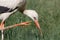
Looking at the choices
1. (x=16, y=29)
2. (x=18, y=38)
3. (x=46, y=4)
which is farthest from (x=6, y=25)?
(x=46, y=4)

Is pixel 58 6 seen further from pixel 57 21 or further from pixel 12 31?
pixel 12 31

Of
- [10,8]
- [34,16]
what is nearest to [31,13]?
[34,16]

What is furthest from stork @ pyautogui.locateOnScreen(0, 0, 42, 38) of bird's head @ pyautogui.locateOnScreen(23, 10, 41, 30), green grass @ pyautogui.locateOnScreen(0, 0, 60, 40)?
green grass @ pyautogui.locateOnScreen(0, 0, 60, 40)

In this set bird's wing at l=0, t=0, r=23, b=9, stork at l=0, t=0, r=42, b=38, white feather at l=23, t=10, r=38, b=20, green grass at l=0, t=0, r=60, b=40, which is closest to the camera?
green grass at l=0, t=0, r=60, b=40

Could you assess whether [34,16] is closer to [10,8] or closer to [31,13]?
[31,13]

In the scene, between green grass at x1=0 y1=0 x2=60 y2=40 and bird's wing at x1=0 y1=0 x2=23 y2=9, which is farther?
bird's wing at x1=0 y1=0 x2=23 y2=9

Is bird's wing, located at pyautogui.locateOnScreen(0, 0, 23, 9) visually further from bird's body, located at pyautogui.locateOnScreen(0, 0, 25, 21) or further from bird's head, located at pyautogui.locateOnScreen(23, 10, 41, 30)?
bird's head, located at pyautogui.locateOnScreen(23, 10, 41, 30)

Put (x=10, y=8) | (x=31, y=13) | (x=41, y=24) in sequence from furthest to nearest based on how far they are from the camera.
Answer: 1. (x=41, y=24)
2. (x=31, y=13)
3. (x=10, y=8)

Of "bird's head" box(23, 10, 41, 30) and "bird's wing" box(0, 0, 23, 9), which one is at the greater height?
"bird's wing" box(0, 0, 23, 9)

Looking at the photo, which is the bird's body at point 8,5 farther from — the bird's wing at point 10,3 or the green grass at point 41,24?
the green grass at point 41,24

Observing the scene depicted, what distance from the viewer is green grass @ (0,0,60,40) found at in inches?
391

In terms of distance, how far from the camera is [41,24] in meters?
11.0

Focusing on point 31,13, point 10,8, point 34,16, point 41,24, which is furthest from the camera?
point 41,24

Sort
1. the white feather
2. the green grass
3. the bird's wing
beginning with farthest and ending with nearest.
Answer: the white feather → the bird's wing → the green grass
